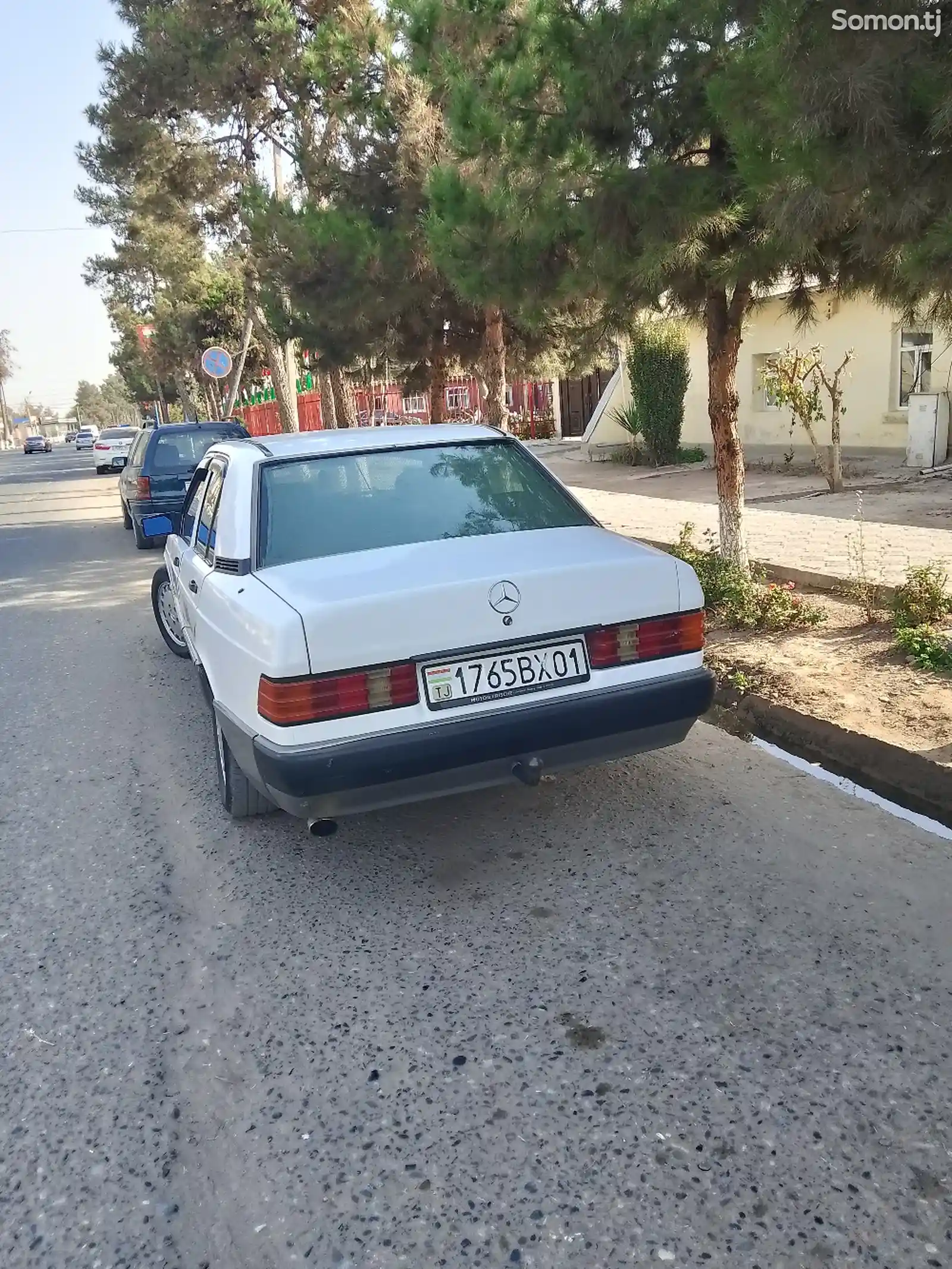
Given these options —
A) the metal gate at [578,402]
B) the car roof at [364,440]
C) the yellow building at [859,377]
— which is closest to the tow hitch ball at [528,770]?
the car roof at [364,440]

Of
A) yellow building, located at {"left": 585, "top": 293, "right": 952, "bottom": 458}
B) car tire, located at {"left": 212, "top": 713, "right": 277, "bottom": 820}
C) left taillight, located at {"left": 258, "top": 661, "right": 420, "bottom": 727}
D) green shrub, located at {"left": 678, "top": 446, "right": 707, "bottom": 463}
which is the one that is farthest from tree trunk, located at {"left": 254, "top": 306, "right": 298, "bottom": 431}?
left taillight, located at {"left": 258, "top": 661, "right": 420, "bottom": 727}

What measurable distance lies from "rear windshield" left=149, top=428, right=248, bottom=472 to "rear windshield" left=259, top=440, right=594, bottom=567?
9218 mm

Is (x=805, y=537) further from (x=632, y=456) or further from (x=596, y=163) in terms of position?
(x=632, y=456)

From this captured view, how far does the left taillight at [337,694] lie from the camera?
328 centimetres

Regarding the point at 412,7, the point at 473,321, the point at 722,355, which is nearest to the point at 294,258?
the point at 473,321

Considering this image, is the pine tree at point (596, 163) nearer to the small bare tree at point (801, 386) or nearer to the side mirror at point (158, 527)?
the side mirror at point (158, 527)

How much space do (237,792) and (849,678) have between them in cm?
330

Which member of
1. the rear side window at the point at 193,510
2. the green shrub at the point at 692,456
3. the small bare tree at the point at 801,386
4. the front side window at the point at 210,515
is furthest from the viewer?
the green shrub at the point at 692,456

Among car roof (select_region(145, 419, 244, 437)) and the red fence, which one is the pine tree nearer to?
car roof (select_region(145, 419, 244, 437))

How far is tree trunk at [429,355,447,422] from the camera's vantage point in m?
13.2

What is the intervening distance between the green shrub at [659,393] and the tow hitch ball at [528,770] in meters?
15.0

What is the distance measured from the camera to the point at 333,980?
3146 millimetres

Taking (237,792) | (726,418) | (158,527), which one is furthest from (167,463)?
(237,792)

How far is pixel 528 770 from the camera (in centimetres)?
350
